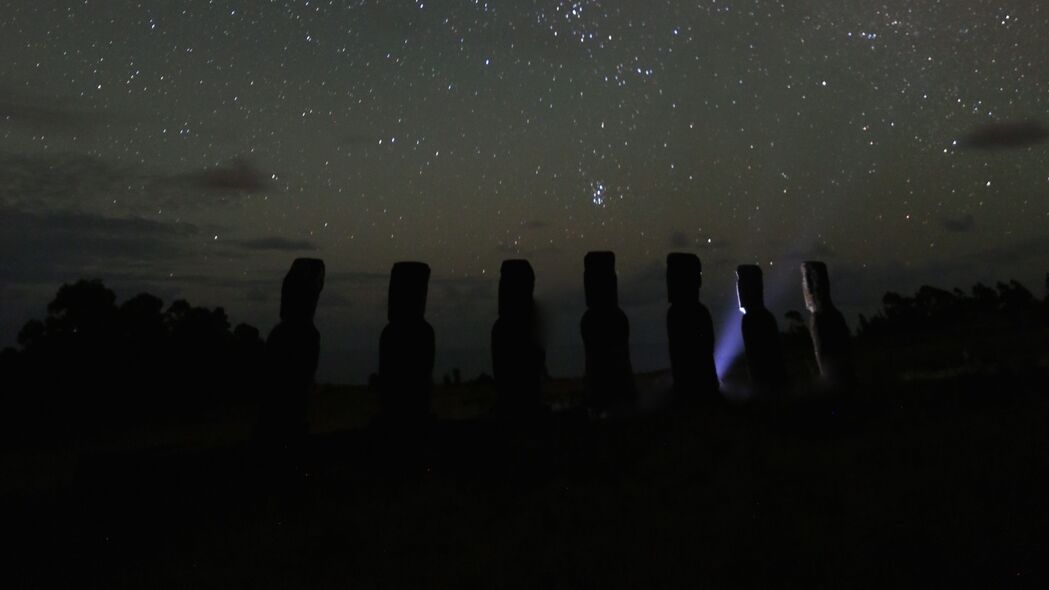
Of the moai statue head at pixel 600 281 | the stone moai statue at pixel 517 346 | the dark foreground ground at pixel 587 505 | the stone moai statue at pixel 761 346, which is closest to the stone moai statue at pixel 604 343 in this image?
the moai statue head at pixel 600 281

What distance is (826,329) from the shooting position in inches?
444

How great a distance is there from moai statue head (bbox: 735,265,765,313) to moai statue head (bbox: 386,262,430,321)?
5.08 meters

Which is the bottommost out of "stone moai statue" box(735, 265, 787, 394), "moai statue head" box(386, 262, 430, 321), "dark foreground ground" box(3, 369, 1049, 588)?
Answer: "dark foreground ground" box(3, 369, 1049, 588)

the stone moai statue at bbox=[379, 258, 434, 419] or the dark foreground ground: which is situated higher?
the stone moai statue at bbox=[379, 258, 434, 419]

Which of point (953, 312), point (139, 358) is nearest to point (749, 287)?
point (139, 358)

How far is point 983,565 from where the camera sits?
469 centimetres

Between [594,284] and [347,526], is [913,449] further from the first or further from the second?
[347,526]

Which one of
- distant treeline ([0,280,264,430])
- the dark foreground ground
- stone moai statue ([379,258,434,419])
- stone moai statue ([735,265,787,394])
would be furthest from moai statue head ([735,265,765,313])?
distant treeline ([0,280,264,430])

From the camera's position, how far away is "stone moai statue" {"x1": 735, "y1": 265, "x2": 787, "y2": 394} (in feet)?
36.6

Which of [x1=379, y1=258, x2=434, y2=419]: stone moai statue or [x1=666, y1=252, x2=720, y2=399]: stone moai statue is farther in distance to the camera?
[x1=666, y1=252, x2=720, y2=399]: stone moai statue

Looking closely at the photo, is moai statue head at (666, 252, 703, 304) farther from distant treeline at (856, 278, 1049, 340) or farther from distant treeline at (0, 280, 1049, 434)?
distant treeline at (856, 278, 1049, 340)

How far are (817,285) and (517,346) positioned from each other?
5.06m

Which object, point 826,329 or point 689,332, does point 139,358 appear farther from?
point 826,329

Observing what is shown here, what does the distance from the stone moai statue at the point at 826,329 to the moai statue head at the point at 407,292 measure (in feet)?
20.0
